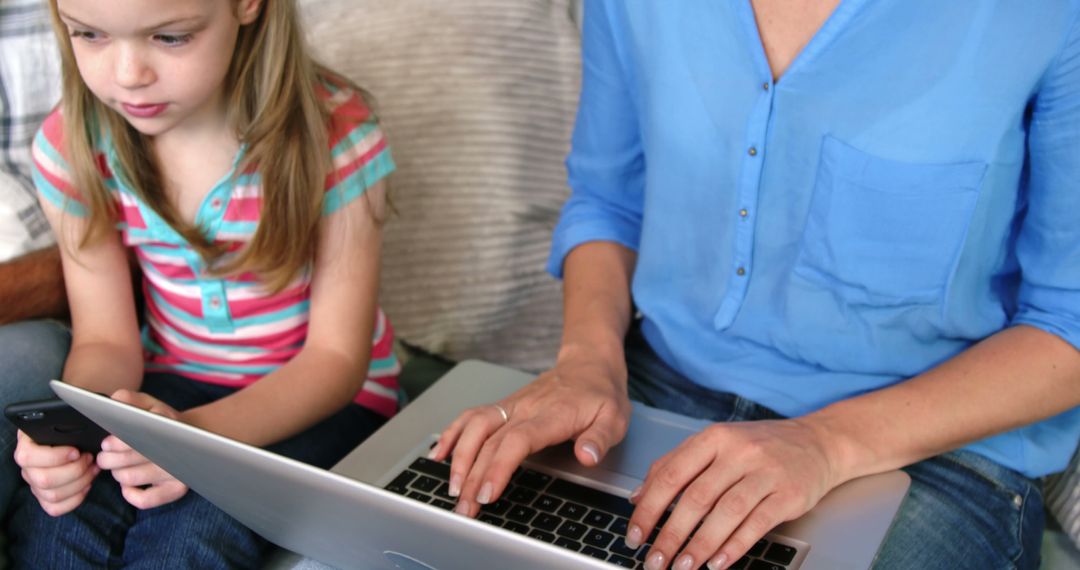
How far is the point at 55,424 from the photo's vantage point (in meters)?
0.96

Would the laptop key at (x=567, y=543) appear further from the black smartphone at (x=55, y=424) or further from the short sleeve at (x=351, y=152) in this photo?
the short sleeve at (x=351, y=152)

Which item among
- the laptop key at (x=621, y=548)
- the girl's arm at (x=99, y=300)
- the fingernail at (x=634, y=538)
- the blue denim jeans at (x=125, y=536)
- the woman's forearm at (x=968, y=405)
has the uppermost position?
the woman's forearm at (x=968, y=405)

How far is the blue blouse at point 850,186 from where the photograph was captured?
943 mm

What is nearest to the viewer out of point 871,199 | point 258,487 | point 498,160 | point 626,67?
point 258,487

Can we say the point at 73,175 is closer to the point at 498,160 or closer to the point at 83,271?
the point at 83,271

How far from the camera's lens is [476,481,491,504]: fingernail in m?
0.88

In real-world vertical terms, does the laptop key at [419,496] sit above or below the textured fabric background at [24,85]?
below

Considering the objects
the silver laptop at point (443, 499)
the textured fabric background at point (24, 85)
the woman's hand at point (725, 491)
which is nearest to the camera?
the silver laptop at point (443, 499)

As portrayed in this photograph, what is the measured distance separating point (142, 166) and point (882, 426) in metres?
0.78

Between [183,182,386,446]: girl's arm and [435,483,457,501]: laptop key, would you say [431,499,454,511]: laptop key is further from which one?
[183,182,386,446]: girl's arm

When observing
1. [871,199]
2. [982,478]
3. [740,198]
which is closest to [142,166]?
[740,198]

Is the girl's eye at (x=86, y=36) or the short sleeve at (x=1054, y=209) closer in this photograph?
the short sleeve at (x=1054, y=209)

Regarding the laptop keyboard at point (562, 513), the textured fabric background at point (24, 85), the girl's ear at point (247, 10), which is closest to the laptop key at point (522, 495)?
the laptop keyboard at point (562, 513)

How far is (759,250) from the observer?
108 cm
